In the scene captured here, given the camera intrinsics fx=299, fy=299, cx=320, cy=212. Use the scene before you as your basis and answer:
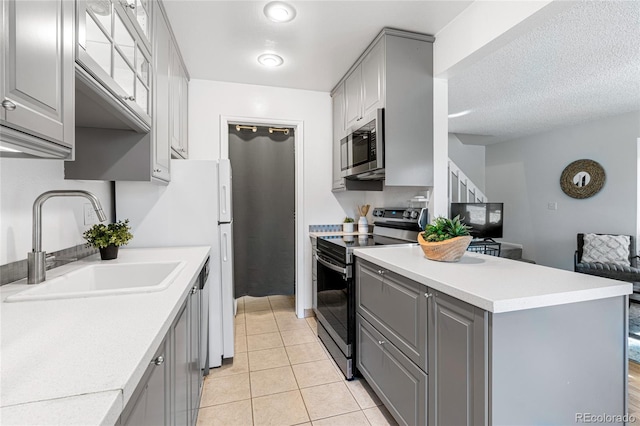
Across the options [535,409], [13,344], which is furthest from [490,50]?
[13,344]

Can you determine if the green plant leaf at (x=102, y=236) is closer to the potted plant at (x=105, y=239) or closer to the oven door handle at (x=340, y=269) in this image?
the potted plant at (x=105, y=239)

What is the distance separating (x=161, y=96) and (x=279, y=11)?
3.06ft

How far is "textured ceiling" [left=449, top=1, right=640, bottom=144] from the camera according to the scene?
83.8 inches

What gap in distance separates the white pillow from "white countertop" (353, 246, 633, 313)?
3.93m

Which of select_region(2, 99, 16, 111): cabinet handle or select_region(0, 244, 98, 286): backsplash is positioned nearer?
select_region(2, 99, 16, 111): cabinet handle

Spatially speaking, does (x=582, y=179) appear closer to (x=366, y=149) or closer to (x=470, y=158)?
(x=470, y=158)

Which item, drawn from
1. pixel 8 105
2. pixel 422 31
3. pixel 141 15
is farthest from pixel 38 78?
pixel 422 31

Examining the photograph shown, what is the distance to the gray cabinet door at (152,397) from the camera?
0.65 meters

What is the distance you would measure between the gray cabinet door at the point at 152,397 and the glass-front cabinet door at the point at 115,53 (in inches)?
37.5

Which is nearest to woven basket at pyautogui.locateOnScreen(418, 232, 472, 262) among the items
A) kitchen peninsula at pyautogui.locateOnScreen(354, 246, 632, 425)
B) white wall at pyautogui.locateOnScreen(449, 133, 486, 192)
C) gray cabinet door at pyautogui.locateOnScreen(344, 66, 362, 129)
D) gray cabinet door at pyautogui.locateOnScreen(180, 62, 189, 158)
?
kitchen peninsula at pyautogui.locateOnScreen(354, 246, 632, 425)

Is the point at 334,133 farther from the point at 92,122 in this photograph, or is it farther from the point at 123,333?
the point at 123,333

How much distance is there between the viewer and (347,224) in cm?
320

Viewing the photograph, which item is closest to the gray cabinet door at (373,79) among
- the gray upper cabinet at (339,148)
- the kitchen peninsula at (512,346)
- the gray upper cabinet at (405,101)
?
the gray upper cabinet at (405,101)

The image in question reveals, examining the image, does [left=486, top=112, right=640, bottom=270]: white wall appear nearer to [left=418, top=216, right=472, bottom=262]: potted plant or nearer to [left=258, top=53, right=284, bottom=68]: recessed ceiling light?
[left=418, top=216, right=472, bottom=262]: potted plant
